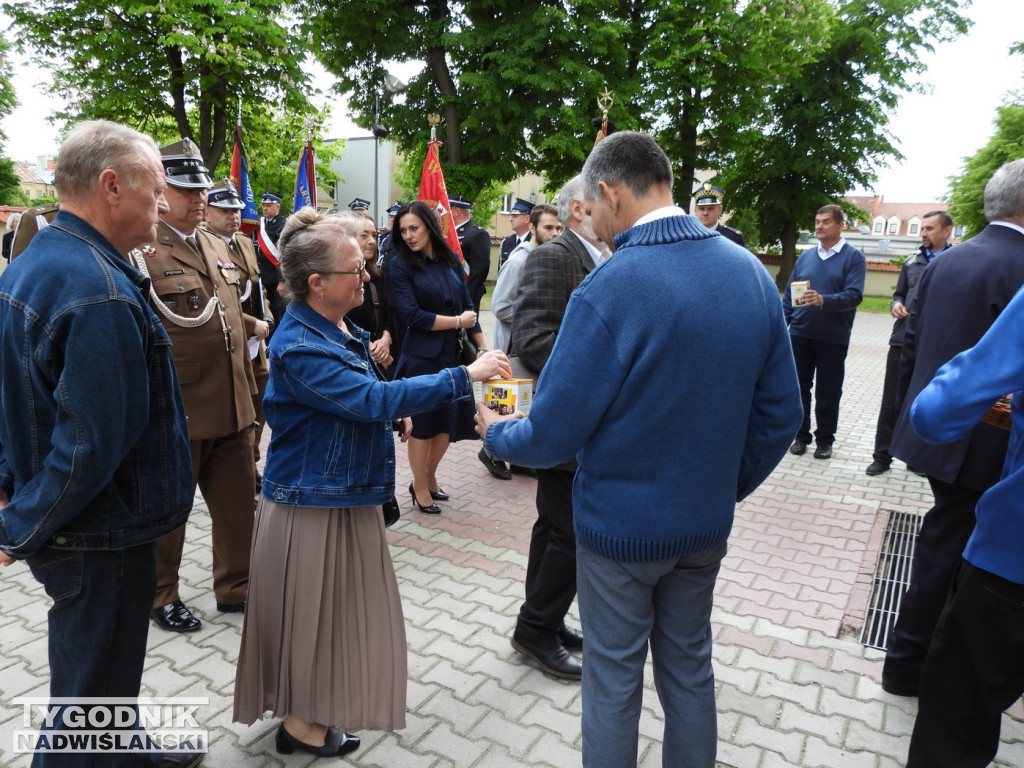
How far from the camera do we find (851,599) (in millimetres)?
4016

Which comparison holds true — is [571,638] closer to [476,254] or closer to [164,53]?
[476,254]

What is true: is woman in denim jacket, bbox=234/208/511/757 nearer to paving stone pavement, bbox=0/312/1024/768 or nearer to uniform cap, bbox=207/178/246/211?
paving stone pavement, bbox=0/312/1024/768

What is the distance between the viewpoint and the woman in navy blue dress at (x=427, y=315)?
480 centimetres

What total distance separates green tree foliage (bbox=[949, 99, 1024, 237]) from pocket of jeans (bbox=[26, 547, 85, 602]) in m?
30.9

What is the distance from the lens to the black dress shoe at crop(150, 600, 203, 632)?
11.4 feet

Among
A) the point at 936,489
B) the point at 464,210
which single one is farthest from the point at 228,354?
the point at 464,210

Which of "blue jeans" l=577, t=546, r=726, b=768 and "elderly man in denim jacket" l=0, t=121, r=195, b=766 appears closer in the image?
"elderly man in denim jacket" l=0, t=121, r=195, b=766

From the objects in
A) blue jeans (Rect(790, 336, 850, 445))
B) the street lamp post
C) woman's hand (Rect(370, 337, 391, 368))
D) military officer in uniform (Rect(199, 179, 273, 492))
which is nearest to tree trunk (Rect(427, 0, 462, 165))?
the street lamp post

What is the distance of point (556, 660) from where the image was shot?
3.16 meters

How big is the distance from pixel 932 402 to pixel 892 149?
2603 cm

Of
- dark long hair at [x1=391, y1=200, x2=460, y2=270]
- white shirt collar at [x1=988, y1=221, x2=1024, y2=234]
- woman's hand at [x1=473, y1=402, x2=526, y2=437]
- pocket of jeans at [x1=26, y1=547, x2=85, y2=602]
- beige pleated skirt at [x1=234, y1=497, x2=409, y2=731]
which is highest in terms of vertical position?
white shirt collar at [x1=988, y1=221, x2=1024, y2=234]

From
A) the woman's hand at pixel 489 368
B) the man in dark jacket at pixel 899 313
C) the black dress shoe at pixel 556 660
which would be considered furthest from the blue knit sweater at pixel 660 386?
the man in dark jacket at pixel 899 313

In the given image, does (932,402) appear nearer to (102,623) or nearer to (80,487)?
(80,487)

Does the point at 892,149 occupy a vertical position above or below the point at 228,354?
above
